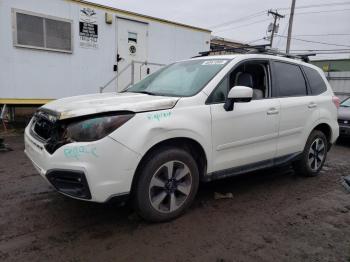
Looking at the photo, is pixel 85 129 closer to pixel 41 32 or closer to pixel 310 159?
pixel 310 159

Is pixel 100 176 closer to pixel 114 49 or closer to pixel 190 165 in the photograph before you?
pixel 190 165

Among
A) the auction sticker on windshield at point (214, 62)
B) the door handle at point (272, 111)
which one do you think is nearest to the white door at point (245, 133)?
the door handle at point (272, 111)

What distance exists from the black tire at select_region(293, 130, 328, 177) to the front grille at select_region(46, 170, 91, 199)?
337 cm

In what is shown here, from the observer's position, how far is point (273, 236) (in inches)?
116

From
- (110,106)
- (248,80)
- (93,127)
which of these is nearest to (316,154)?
(248,80)

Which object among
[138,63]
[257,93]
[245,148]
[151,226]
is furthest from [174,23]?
[151,226]

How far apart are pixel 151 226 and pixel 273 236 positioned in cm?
121

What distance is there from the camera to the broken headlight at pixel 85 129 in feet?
8.59

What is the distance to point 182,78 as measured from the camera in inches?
149

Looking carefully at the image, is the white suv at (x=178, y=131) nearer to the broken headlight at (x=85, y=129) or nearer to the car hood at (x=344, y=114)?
the broken headlight at (x=85, y=129)

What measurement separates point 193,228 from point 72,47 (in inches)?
260

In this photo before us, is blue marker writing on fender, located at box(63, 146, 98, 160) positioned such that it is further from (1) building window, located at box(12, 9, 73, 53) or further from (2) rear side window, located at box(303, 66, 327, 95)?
(1) building window, located at box(12, 9, 73, 53)

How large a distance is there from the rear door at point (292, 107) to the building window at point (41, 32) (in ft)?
19.3

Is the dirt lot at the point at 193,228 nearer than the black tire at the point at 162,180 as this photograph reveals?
Yes
